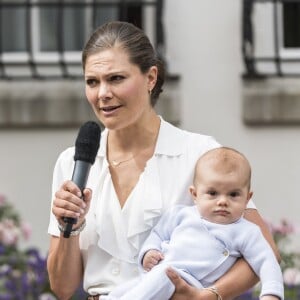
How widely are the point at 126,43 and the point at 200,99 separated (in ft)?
14.5

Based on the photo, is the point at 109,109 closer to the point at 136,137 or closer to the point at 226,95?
Answer: the point at 136,137

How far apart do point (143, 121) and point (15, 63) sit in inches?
177

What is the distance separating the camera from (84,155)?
14.6ft

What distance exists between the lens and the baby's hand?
4.50m

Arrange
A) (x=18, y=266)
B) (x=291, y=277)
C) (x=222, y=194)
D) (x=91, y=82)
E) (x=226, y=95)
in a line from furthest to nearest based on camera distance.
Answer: (x=226, y=95), (x=18, y=266), (x=291, y=277), (x=91, y=82), (x=222, y=194)

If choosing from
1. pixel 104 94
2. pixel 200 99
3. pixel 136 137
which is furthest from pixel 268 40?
pixel 104 94

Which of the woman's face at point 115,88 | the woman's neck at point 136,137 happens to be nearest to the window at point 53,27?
the woman's neck at point 136,137

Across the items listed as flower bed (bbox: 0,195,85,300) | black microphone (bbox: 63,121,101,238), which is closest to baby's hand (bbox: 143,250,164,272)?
black microphone (bbox: 63,121,101,238)

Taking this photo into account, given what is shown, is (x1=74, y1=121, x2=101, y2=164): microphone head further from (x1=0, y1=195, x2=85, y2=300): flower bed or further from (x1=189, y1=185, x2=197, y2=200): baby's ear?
(x1=0, y1=195, x2=85, y2=300): flower bed

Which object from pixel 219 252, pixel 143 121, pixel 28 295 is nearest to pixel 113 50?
pixel 143 121

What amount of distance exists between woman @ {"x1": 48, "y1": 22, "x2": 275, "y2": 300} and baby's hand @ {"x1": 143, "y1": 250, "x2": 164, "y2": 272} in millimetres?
119

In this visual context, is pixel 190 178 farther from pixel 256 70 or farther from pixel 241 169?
pixel 256 70

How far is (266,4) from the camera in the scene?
902 cm

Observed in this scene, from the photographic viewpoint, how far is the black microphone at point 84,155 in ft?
14.4
